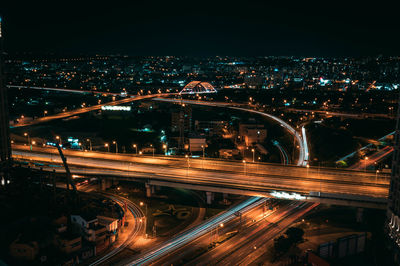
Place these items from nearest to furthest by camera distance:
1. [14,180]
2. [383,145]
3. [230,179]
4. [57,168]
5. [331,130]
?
1. [230,179]
2. [14,180]
3. [57,168]
4. [383,145]
5. [331,130]

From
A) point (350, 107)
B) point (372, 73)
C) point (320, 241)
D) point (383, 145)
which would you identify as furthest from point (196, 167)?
point (372, 73)

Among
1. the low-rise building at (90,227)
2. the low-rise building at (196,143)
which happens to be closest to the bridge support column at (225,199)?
the low-rise building at (90,227)

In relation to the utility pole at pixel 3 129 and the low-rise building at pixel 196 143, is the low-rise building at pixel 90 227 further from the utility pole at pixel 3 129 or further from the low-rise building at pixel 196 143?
the low-rise building at pixel 196 143

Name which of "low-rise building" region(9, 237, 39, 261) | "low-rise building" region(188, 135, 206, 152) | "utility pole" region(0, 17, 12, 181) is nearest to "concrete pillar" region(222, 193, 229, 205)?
"low-rise building" region(9, 237, 39, 261)

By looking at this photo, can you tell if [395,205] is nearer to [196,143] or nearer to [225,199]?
[225,199]

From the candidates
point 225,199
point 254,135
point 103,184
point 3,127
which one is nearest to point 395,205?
point 225,199

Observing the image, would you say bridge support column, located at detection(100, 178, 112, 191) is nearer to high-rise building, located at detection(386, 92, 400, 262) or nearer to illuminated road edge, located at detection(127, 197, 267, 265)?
illuminated road edge, located at detection(127, 197, 267, 265)

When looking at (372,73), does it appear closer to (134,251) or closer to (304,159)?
(304,159)
